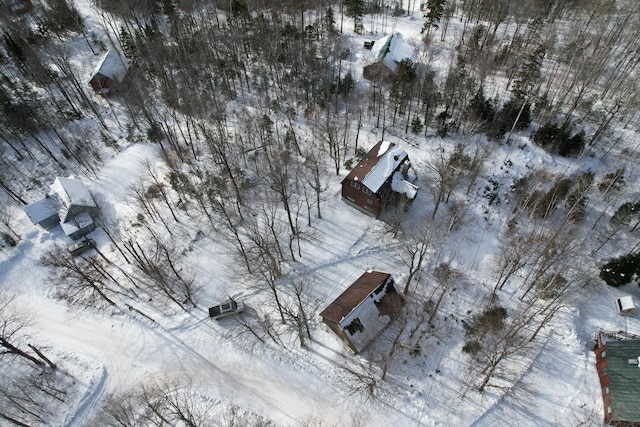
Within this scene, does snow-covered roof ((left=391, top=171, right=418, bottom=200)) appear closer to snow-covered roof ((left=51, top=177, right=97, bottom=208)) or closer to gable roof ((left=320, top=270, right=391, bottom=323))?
gable roof ((left=320, top=270, right=391, bottom=323))

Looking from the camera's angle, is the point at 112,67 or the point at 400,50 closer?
the point at 400,50

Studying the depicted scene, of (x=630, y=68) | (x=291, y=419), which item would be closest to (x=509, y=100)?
(x=630, y=68)

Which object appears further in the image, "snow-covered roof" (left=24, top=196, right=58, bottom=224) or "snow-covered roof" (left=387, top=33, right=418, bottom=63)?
"snow-covered roof" (left=387, top=33, right=418, bottom=63)

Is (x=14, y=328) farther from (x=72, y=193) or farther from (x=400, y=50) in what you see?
Result: (x=400, y=50)

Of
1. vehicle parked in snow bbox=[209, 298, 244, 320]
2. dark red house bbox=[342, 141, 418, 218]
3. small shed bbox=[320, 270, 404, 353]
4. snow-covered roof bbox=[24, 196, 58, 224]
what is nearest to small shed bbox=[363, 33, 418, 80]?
dark red house bbox=[342, 141, 418, 218]

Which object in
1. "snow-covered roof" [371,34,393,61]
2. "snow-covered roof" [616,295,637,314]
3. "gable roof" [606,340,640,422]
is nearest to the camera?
"gable roof" [606,340,640,422]

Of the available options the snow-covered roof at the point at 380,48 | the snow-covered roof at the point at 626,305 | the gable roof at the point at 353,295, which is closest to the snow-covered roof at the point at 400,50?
the snow-covered roof at the point at 380,48

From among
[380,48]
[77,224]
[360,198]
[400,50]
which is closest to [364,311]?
[360,198]

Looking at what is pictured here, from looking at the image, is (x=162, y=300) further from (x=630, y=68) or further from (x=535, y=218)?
(x=630, y=68)
